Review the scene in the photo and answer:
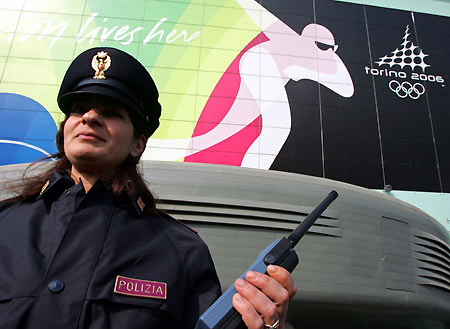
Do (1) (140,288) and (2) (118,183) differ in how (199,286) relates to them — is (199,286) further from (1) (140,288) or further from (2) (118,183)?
(2) (118,183)

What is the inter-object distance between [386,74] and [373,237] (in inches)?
429

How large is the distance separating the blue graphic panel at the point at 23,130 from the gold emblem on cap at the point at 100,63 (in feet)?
43.2

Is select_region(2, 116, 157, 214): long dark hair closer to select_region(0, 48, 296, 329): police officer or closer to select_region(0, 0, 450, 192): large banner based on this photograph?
select_region(0, 48, 296, 329): police officer

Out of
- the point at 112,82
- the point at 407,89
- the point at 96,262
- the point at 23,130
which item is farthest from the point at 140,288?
the point at 407,89

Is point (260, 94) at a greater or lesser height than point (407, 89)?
lesser

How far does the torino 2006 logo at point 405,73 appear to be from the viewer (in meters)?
16.0

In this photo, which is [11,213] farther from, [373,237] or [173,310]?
[373,237]

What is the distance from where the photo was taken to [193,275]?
5.21ft

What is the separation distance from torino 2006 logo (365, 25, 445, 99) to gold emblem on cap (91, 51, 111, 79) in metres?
16.4

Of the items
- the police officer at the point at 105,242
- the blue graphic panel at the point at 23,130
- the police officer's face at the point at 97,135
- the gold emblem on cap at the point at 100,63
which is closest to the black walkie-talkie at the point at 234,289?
the police officer at the point at 105,242

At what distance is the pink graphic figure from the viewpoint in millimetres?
14070

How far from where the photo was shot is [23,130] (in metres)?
13.9

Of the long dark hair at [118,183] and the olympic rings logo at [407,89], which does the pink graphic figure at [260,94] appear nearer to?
the olympic rings logo at [407,89]

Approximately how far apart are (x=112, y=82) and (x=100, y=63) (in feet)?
0.54
